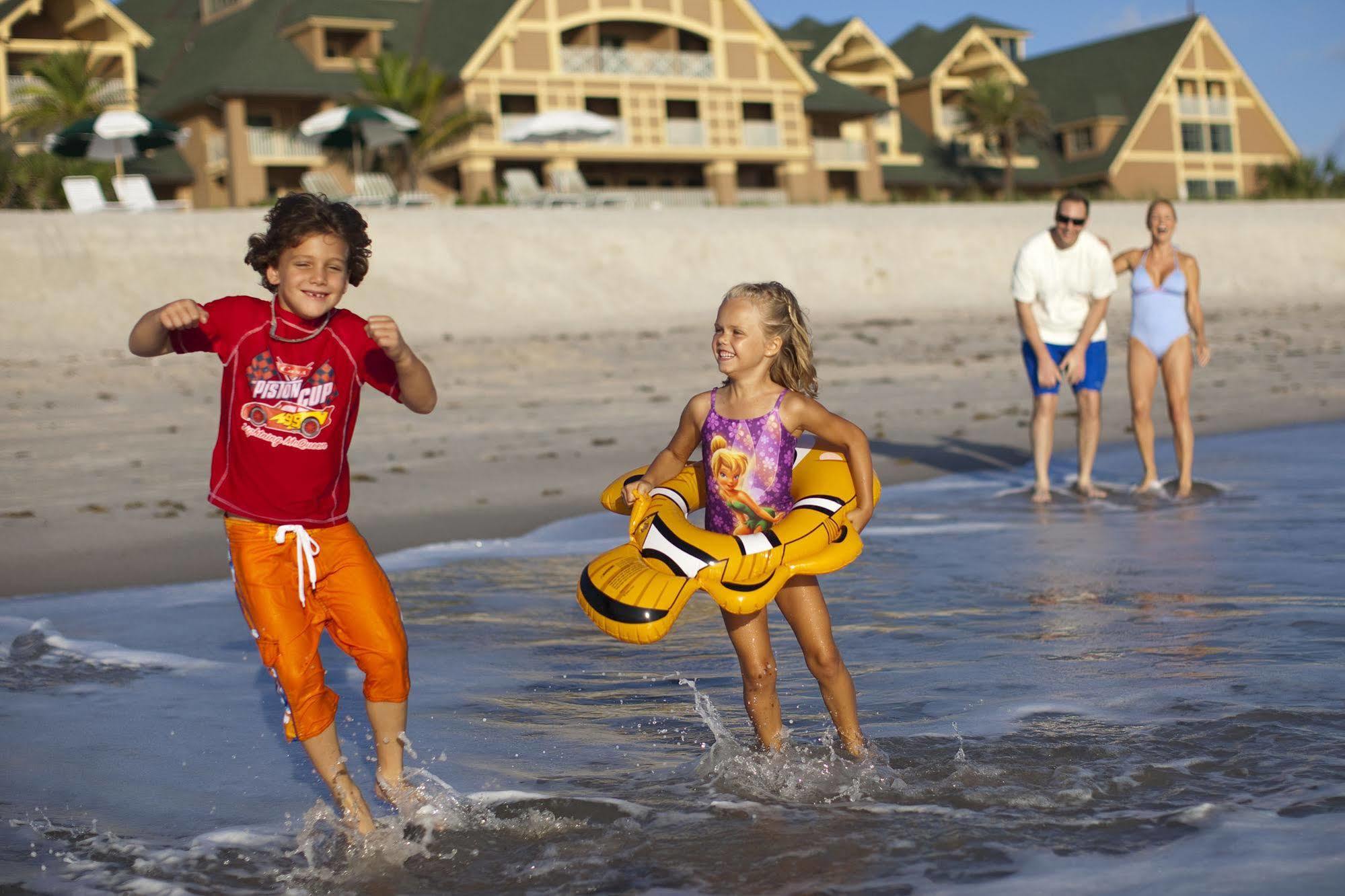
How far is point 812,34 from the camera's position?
45062mm

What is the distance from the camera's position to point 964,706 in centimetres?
469

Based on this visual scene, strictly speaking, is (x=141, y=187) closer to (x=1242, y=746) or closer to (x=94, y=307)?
(x=94, y=307)

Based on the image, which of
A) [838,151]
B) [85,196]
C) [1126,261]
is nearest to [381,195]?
[85,196]

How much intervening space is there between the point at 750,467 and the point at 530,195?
2571 centimetres

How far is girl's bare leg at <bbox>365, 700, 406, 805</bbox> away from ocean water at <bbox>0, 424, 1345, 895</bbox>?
8 cm

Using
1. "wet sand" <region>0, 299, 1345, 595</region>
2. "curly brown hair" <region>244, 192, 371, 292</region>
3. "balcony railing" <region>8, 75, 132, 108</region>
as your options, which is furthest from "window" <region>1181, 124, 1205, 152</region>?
"curly brown hair" <region>244, 192, 371, 292</region>

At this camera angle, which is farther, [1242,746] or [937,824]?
[1242,746]

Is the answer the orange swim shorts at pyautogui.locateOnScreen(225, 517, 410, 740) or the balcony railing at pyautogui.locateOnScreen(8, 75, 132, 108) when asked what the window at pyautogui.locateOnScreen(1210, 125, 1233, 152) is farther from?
the orange swim shorts at pyautogui.locateOnScreen(225, 517, 410, 740)

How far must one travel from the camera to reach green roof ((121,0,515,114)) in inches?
1347

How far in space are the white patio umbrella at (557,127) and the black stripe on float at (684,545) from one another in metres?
28.9

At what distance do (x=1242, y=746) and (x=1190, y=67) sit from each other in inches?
1895

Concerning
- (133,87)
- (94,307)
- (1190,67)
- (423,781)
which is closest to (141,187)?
(94,307)

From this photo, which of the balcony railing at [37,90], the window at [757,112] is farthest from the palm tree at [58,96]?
the window at [757,112]

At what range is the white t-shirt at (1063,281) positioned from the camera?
8.57 m
